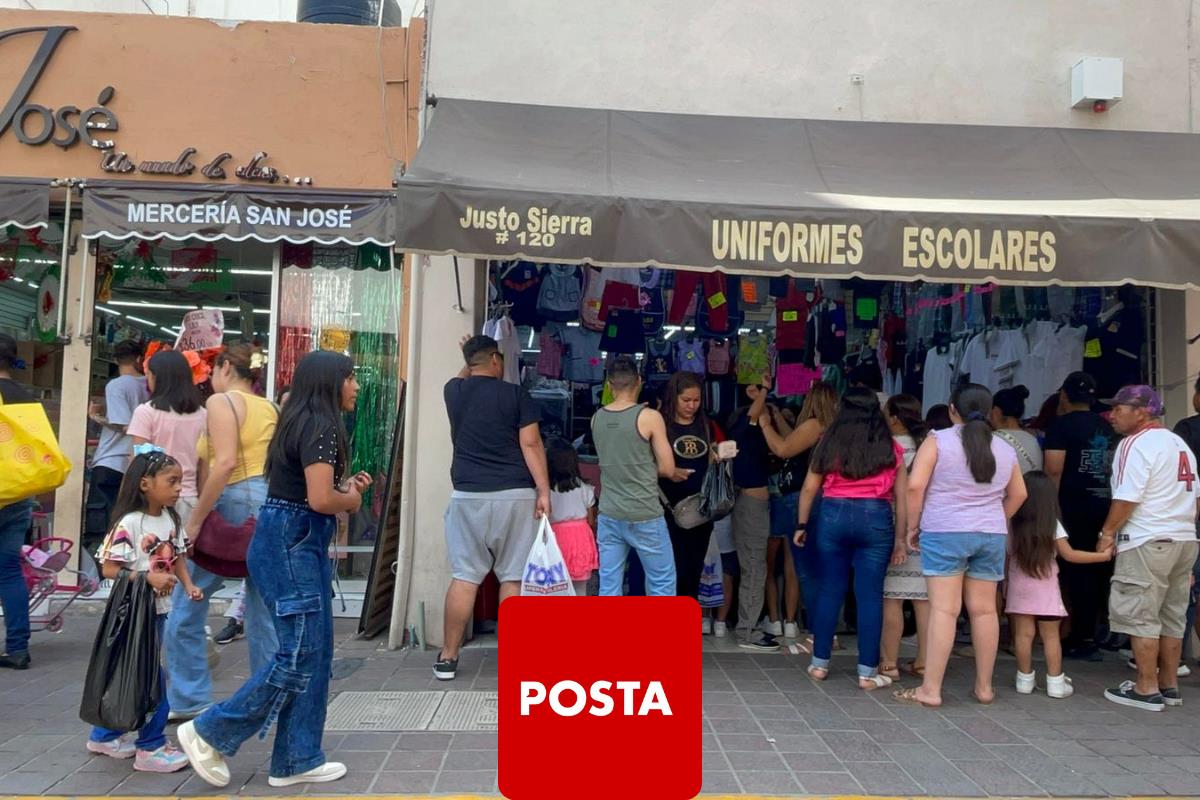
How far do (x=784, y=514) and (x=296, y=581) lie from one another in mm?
3876

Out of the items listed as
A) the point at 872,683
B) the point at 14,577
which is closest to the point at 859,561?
the point at 872,683

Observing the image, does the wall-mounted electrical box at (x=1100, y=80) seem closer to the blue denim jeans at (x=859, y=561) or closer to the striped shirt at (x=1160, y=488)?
the striped shirt at (x=1160, y=488)

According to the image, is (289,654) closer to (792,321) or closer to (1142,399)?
(1142,399)

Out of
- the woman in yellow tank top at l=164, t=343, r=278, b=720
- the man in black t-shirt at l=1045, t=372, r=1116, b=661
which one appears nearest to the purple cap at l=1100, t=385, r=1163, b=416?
the man in black t-shirt at l=1045, t=372, r=1116, b=661

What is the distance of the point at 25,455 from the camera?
5496mm

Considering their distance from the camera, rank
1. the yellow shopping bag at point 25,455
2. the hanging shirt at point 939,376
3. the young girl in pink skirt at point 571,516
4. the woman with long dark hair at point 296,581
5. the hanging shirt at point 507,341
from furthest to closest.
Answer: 1. the hanging shirt at point 939,376
2. the hanging shirt at point 507,341
3. the young girl in pink skirt at point 571,516
4. the yellow shopping bag at point 25,455
5. the woman with long dark hair at point 296,581

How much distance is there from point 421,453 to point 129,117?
11.6 ft

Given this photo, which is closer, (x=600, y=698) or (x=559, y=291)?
(x=600, y=698)

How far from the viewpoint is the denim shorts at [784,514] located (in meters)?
6.75

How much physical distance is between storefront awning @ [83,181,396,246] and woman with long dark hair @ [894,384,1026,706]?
4130 millimetres

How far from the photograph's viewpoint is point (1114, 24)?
694cm


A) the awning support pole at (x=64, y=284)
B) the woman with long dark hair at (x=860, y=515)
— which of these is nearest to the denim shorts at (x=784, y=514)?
the woman with long dark hair at (x=860, y=515)

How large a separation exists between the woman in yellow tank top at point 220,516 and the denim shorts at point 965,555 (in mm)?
3543

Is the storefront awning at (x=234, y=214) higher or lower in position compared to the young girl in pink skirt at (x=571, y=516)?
higher
